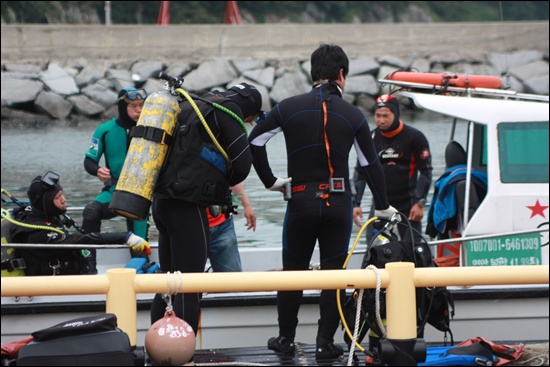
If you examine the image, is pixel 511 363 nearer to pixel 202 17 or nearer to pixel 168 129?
pixel 168 129

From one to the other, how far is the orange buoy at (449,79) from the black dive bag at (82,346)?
4.46 metres

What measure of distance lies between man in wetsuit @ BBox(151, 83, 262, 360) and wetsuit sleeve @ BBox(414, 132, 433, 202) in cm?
287

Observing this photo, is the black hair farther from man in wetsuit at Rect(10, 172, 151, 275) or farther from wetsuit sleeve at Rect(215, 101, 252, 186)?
man in wetsuit at Rect(10, 172, 151, 275)

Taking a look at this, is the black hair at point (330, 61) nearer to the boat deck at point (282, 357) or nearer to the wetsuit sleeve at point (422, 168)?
the boat deck at point (282, 357)

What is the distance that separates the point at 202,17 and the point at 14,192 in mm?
40646

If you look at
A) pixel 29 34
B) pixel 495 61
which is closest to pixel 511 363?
pixel 29 34

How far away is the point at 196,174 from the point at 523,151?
125 inches

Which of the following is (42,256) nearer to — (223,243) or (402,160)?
(223,243)

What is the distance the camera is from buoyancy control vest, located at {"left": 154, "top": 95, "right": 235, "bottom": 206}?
17.6ft

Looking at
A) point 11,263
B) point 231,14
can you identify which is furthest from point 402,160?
point 231,14

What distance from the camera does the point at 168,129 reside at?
17.5 feet

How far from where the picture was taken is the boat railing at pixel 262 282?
4.19m

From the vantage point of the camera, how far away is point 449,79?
797 cm

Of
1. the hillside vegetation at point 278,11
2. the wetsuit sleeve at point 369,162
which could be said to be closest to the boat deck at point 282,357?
the wetsuit sleeve at point 369,162
